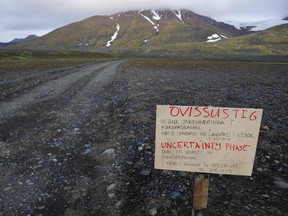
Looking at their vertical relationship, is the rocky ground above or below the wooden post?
below

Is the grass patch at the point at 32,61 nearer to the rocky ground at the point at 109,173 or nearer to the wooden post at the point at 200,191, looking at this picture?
the rocky ground at the point at 109,173

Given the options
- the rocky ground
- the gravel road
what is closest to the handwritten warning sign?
the rocky ground

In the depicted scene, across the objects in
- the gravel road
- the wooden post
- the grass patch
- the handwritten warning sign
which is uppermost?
the handwritten warning sign

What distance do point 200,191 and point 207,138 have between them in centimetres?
114

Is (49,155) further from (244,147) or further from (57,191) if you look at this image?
(244,147)

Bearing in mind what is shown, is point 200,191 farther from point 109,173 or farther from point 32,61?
point 32,61

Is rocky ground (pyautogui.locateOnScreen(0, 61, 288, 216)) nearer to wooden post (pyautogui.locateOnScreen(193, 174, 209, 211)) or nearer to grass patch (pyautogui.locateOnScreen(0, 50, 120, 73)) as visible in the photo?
wooden post (pyautogui.locateOnScreen(193, 174, 209, 211))

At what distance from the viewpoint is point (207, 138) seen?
212 inches

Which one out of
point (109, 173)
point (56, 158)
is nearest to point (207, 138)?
point (109, 173)

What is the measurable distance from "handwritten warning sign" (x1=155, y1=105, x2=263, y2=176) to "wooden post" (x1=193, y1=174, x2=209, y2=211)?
20 centimetres

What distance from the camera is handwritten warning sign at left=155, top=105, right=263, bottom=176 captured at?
5211 mm

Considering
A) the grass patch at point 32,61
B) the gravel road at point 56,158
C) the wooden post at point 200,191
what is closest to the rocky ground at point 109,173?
the gravel road at point 56,158

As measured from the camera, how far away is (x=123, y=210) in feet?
19.9

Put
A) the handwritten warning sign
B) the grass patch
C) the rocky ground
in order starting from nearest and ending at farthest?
the handwritten warning sign
the rocky ground
the grass patch
